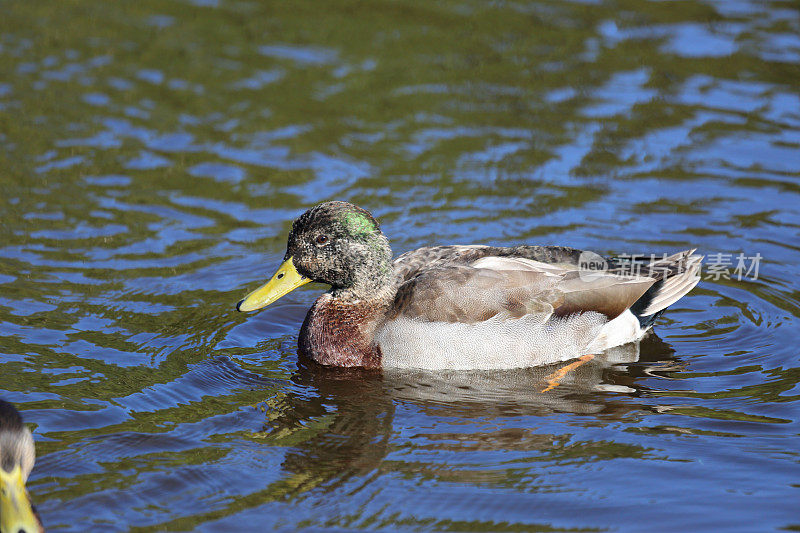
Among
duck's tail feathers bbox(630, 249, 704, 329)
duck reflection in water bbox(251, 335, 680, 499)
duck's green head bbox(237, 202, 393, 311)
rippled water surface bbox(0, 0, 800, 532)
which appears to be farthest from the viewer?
duck's tail feathers bbox(630, 249, 704, 329)

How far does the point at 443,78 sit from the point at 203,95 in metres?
2.92

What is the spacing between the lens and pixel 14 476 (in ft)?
19.2

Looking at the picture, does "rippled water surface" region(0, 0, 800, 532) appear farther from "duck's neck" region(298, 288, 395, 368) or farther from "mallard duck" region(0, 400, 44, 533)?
"mallard duck" region(0, 400, 44, 533)

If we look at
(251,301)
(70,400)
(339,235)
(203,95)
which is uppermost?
(203,95)

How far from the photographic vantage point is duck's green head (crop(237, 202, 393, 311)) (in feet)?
27.9

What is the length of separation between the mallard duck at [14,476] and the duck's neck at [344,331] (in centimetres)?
295

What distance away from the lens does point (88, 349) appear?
27.4ft

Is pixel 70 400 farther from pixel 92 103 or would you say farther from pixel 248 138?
pixel 92 103

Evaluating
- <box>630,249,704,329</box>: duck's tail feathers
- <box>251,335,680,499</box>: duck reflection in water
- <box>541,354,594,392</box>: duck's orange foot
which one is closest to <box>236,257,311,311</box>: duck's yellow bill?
<box>251,335,680,499</box>: duck reflection in water

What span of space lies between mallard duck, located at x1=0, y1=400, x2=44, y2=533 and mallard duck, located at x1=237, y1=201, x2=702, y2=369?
2612 mm

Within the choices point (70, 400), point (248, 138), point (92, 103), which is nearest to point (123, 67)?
point (92, 103)

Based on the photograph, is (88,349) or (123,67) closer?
(88,349)

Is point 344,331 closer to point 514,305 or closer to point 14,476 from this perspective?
point 514,305

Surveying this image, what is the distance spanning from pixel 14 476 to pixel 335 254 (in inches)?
132
